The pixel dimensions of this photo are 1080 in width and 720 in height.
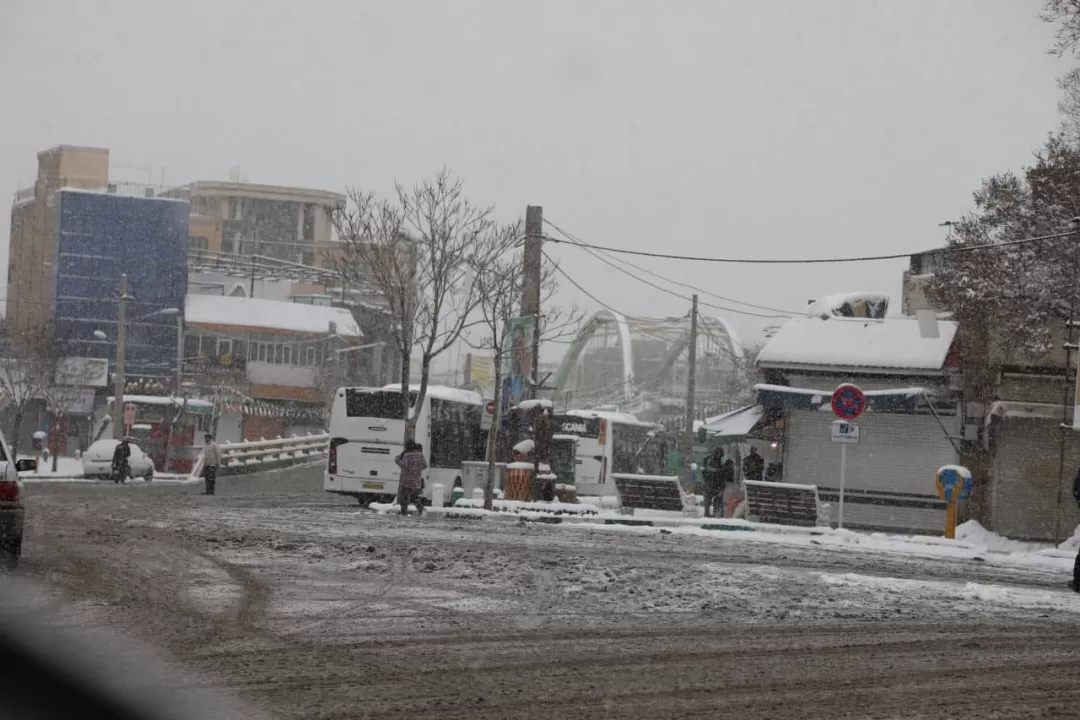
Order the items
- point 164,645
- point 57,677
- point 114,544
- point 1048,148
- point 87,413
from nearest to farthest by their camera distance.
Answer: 1. point 57,677
2. point 164,645
3. point 114,544
4. point 1048,148
5. point 87,413

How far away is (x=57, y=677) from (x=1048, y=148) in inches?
1019

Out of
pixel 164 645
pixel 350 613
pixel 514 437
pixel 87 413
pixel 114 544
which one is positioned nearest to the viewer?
pixel 164 645

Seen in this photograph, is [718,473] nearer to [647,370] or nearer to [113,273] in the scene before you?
[113,273]

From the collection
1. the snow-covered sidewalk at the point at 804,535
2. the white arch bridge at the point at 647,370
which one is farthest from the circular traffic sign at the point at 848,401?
the white arch bridge at the point at 647,370

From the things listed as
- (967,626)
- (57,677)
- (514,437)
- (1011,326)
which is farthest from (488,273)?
(57,677)

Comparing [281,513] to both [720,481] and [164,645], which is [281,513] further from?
[164,645]

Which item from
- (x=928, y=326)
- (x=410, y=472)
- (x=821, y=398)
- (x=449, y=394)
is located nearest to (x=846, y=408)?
(x=821, y=398)

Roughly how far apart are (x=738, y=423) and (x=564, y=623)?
23.5m

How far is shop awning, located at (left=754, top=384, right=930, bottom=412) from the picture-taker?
1280 inches

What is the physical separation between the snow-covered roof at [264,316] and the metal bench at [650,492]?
189 feet

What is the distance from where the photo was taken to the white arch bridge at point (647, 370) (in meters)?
93.8

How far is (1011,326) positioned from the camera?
29750 mm

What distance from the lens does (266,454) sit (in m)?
53.7

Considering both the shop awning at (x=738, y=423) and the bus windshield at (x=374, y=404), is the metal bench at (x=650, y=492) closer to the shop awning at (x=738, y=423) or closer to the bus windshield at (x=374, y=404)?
the shop awning at (x=738, y=423)
